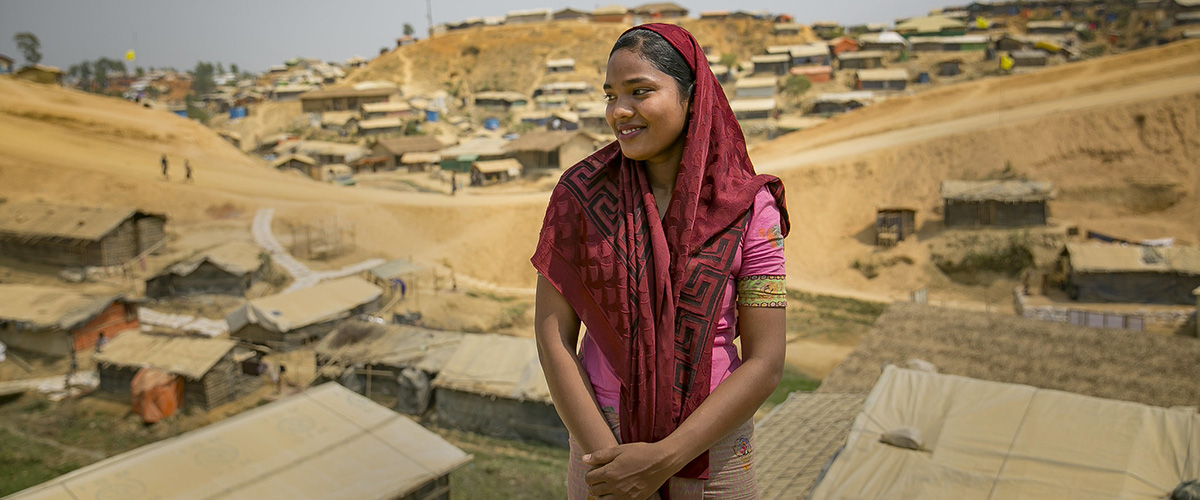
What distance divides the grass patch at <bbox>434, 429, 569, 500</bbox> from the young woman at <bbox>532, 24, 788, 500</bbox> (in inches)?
317

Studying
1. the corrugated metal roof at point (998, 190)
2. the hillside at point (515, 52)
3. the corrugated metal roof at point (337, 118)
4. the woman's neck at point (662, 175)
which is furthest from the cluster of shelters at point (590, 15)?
the woman's neck at point (662, 175)

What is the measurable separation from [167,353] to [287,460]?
689 centimetres

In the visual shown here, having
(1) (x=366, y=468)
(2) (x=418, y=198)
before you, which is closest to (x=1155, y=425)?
(1) (x=366, y=468)

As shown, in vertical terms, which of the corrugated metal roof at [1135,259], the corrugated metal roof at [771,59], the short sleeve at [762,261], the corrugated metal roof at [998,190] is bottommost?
the corrugated metal roof at [1135,259]

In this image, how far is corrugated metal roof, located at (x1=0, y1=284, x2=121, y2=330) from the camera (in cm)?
1386

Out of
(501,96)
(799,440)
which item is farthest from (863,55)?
(799,440)

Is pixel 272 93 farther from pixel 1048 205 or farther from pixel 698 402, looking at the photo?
pixel 698 402

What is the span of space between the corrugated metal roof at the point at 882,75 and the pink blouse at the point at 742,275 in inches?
1408

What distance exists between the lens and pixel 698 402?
5.95 ft

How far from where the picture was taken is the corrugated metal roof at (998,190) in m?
18.4

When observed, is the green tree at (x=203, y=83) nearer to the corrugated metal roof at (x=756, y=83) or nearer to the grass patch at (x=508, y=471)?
A: the corrugated metal roof at (x=756, y=83)

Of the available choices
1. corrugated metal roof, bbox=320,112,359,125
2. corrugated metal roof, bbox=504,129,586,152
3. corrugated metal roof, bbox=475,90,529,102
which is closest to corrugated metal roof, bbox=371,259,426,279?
corrugated metal roof, bbox=504,129,586,152

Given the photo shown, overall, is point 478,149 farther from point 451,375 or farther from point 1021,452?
point 1021,452

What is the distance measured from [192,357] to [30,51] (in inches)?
2545
